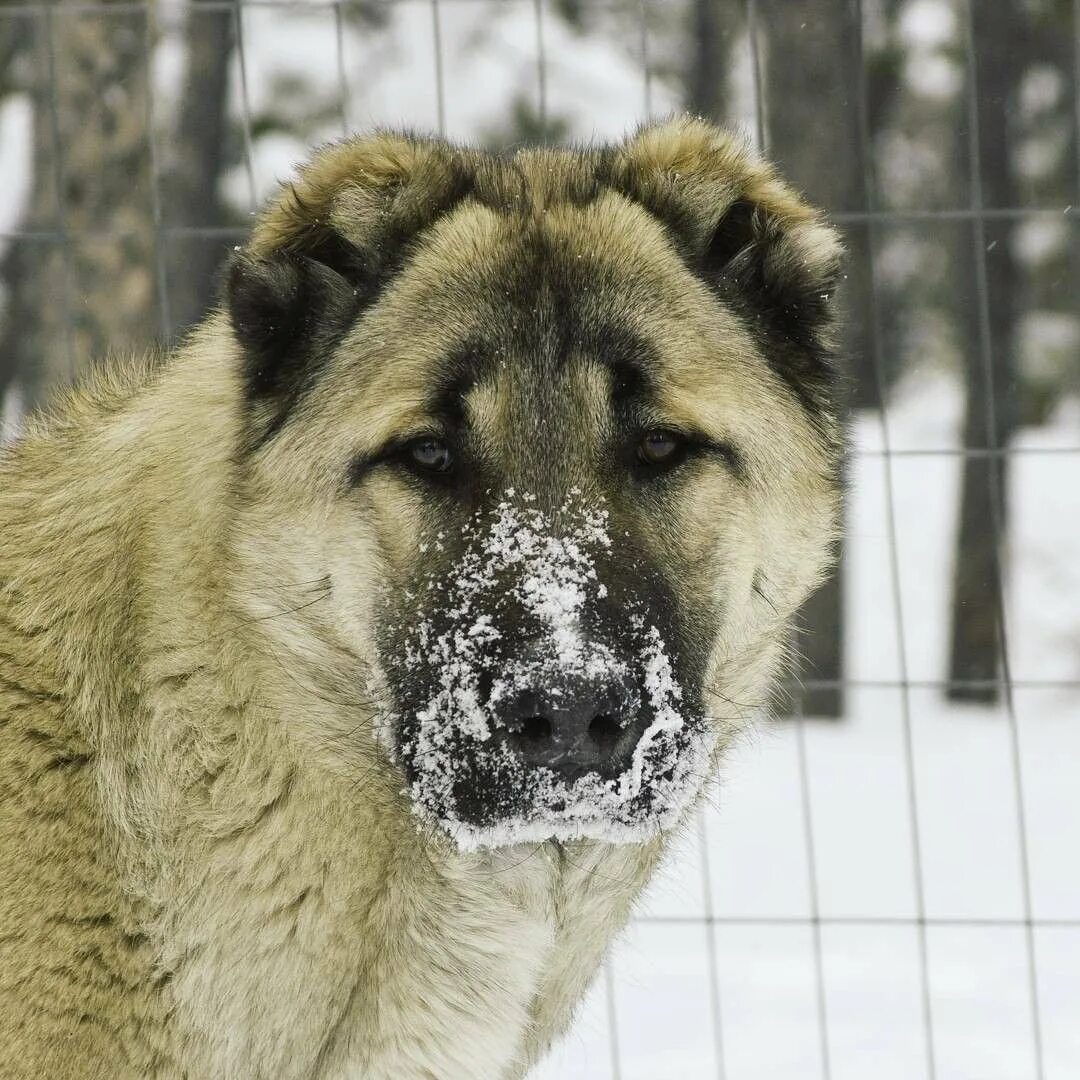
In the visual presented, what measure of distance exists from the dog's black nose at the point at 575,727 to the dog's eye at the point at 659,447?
49 cm

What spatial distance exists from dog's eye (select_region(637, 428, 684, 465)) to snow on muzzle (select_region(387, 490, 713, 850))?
0.56 ft

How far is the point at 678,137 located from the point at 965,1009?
3093 millimetres

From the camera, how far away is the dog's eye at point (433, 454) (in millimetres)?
2498

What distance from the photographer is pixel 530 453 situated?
246 cm

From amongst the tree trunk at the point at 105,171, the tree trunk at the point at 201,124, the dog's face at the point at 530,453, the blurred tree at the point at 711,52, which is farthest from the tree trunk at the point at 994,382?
the dog's face at the point at 530,453

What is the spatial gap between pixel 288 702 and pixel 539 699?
1.74 feet

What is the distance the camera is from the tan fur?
2334 millimetres

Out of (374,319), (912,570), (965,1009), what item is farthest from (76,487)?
(912,570)

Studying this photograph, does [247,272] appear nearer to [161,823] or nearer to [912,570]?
[161,823]

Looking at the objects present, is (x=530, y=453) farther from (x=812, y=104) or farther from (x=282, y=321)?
(x=812, y=104)

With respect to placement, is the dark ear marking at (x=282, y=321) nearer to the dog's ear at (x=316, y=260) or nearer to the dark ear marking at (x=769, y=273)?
the dog's ear at (x=316, y=260)

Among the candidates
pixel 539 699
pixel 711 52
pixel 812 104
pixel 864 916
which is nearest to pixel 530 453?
pixel 539 699

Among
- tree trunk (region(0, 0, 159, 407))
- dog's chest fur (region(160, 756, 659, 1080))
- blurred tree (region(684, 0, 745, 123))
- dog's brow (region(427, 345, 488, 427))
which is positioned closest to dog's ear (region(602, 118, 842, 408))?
dog's brow (region(427, 345, 488, 427))

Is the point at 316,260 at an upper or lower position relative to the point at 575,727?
upper
